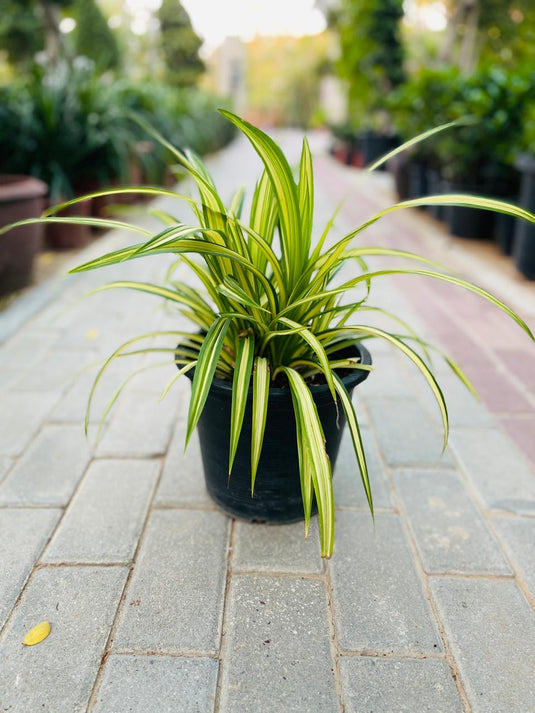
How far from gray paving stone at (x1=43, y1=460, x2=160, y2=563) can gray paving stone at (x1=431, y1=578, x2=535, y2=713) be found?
2.56ft

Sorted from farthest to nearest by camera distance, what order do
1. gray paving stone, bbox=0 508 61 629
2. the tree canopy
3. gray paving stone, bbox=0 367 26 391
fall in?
the tree canopy < gray paving stone, bbox=0 367 26 391 < gray paving stone, bbox=0 508 61 629

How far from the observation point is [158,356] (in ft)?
8.54

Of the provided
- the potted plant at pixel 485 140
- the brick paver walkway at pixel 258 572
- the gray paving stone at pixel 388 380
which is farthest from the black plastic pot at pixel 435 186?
the brick paver walkway at pixel 258 572

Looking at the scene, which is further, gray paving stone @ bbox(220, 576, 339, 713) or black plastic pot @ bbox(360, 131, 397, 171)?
black plastic pot @ bbox(360, 131, 397, 171)

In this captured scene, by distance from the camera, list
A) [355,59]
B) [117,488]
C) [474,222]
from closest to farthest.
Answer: [117,488] → [474,222] → [355,59]

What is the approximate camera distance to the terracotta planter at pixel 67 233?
4129mm

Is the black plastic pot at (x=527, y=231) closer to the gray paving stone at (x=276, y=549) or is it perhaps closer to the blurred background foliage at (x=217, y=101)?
the blurred background foliage at (x=217, y=101)

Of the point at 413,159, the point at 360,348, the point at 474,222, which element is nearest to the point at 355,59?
the point at 413,159

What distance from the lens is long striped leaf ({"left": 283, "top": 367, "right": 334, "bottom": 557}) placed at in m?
1.08

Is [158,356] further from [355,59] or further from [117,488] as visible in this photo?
[355,59]

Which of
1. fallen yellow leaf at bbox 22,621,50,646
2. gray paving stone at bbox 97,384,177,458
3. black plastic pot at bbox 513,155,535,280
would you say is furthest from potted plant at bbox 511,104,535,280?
fallen yellow leaf at bbox 22,621,50,646

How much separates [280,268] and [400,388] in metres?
1.18

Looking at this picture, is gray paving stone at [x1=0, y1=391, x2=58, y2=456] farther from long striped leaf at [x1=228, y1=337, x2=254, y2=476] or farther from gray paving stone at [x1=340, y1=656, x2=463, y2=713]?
gray paving stone at [x1=340, y1=656, x2=463, y2=713]

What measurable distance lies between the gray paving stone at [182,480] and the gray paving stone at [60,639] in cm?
30
